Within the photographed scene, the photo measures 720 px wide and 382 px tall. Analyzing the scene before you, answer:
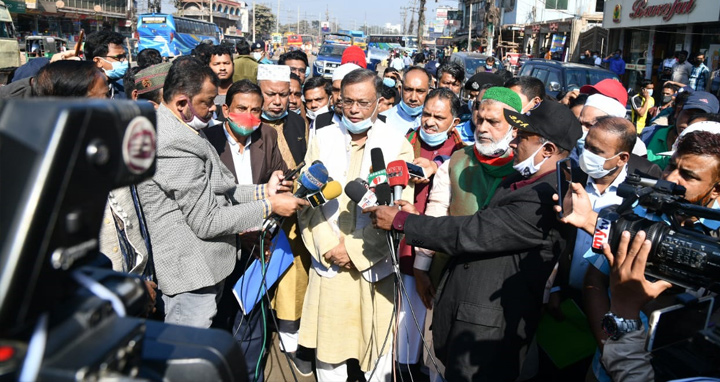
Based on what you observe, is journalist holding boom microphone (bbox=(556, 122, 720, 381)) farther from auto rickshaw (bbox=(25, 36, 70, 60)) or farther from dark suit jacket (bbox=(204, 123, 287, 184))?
auto rickshaw (bbox=(25, 36, 70, 60))

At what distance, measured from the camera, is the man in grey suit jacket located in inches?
99.4

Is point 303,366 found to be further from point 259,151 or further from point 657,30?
point 657,30


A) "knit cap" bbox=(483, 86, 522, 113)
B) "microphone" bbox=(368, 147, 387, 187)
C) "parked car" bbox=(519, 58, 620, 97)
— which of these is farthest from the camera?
"parked car" bbox=(519, 58, 620, 97)

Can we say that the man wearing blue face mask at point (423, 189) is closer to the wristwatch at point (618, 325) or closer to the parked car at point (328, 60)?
the wristwatch at point (618, 325)

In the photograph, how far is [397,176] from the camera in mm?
2623

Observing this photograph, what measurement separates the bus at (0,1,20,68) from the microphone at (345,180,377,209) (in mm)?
15022

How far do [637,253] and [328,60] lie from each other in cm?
2086

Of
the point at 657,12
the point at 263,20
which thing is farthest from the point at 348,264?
the point at 263,20

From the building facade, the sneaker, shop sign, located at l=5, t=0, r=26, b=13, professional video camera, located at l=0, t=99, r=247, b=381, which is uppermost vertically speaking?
shop sign, located at l=5, t=0, r=26, b=13

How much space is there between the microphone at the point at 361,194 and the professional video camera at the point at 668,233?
3.67ft

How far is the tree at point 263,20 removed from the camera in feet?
Answer: 277

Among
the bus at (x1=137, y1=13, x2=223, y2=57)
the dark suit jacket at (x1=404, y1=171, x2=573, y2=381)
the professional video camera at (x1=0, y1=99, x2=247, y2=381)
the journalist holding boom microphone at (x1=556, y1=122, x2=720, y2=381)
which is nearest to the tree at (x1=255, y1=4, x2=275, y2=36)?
the bus at (x1=137, y1=13, x2=223, y2=57)

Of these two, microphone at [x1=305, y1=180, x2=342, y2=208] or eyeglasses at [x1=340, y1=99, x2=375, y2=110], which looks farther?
eyeglasses at [x1=340, y1=99, x2=375, y2=110]

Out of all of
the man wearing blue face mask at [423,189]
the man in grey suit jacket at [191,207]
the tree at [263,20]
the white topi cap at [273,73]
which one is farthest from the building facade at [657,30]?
the tree at [263,20]
